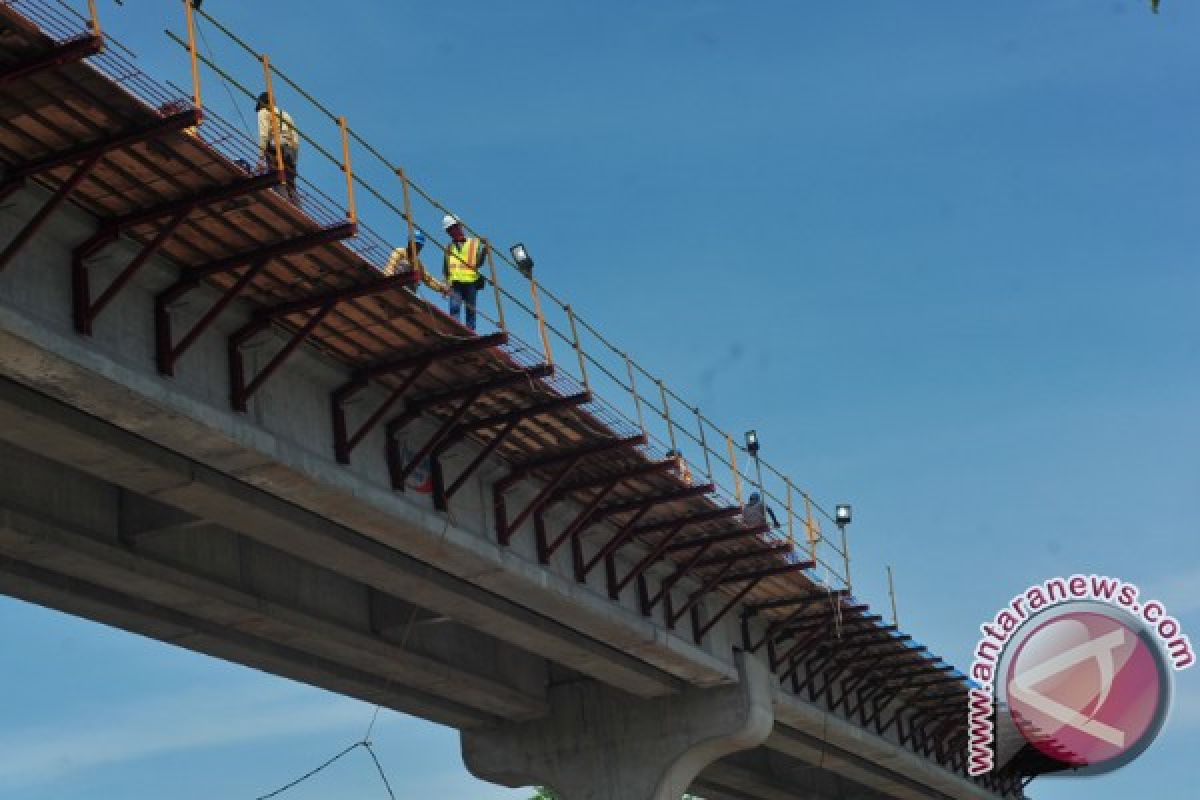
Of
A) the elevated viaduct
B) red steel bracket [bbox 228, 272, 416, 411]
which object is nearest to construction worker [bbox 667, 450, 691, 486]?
the elevated viaduct

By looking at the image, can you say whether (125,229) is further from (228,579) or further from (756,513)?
(756,513)

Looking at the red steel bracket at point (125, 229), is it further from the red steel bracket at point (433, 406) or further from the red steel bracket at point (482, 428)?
the red steel bracket at point (482, 428)

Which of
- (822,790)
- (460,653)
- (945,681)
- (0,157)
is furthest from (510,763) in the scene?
(0,157)

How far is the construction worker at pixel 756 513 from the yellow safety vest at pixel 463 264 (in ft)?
23.2

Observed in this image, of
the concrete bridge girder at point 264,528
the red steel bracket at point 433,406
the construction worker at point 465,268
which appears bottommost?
the concrete bridge girder at point 264,528

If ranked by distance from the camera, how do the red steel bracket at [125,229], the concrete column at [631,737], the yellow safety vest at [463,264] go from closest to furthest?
the red steel bracket at [125,229] → the yellow safety vest at [463,264] → the concrete column at [631,737]

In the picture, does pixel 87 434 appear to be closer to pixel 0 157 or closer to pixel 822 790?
pixel 0 157

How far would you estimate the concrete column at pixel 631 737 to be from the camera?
31.8 m

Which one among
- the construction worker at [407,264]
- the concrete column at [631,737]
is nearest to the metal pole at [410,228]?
the construction worker at [407,264]

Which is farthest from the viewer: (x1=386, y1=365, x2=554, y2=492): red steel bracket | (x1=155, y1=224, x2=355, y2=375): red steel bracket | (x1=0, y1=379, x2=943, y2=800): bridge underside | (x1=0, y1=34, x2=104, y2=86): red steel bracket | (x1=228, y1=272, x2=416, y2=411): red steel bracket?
(x1=386, y1=365, x2=554, y2=492): red steel bracket

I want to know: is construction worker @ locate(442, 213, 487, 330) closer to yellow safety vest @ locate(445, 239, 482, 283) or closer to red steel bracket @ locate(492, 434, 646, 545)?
yellow safety vest @ locate(445, 239, 482, 283)

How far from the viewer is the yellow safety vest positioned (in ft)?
76.7

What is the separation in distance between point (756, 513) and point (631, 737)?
5.01 metres

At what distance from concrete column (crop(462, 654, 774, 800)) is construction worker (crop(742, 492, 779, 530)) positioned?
2.65 metres
